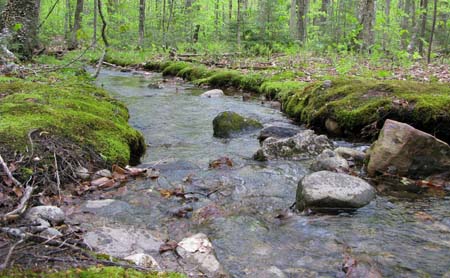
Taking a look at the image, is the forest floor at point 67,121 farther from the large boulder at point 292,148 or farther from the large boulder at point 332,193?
the large boulder at point 332,193

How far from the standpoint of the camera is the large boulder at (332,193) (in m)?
3.95

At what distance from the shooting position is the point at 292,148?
5.81 m

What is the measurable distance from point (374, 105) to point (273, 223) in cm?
363

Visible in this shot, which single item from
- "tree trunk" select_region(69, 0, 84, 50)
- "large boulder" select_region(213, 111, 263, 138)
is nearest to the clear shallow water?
"large boulder" select_region(213, 111, 263, 138)

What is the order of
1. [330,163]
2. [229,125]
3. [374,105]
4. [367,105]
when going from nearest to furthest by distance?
[330,163] < [374,105] < [367,105] < [229,125]

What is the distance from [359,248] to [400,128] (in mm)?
2266

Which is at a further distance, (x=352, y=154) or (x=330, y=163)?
(x=352, y=154)

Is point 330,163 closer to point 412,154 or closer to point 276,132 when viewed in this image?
point 412,154

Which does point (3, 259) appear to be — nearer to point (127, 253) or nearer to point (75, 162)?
point (127, 253)

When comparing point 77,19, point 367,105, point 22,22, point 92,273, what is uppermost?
point 77,19

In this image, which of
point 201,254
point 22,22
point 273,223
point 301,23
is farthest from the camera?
point 301,23

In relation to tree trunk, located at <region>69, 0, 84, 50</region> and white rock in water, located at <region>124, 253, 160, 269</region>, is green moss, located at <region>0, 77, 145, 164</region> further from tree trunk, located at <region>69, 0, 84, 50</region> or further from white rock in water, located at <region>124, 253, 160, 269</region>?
tree trunk, located at <region>69, 0, 84, 50</region>

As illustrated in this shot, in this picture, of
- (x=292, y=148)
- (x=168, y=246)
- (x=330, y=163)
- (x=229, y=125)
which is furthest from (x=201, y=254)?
(x=229, y=125)

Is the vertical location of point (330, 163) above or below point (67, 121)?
below
